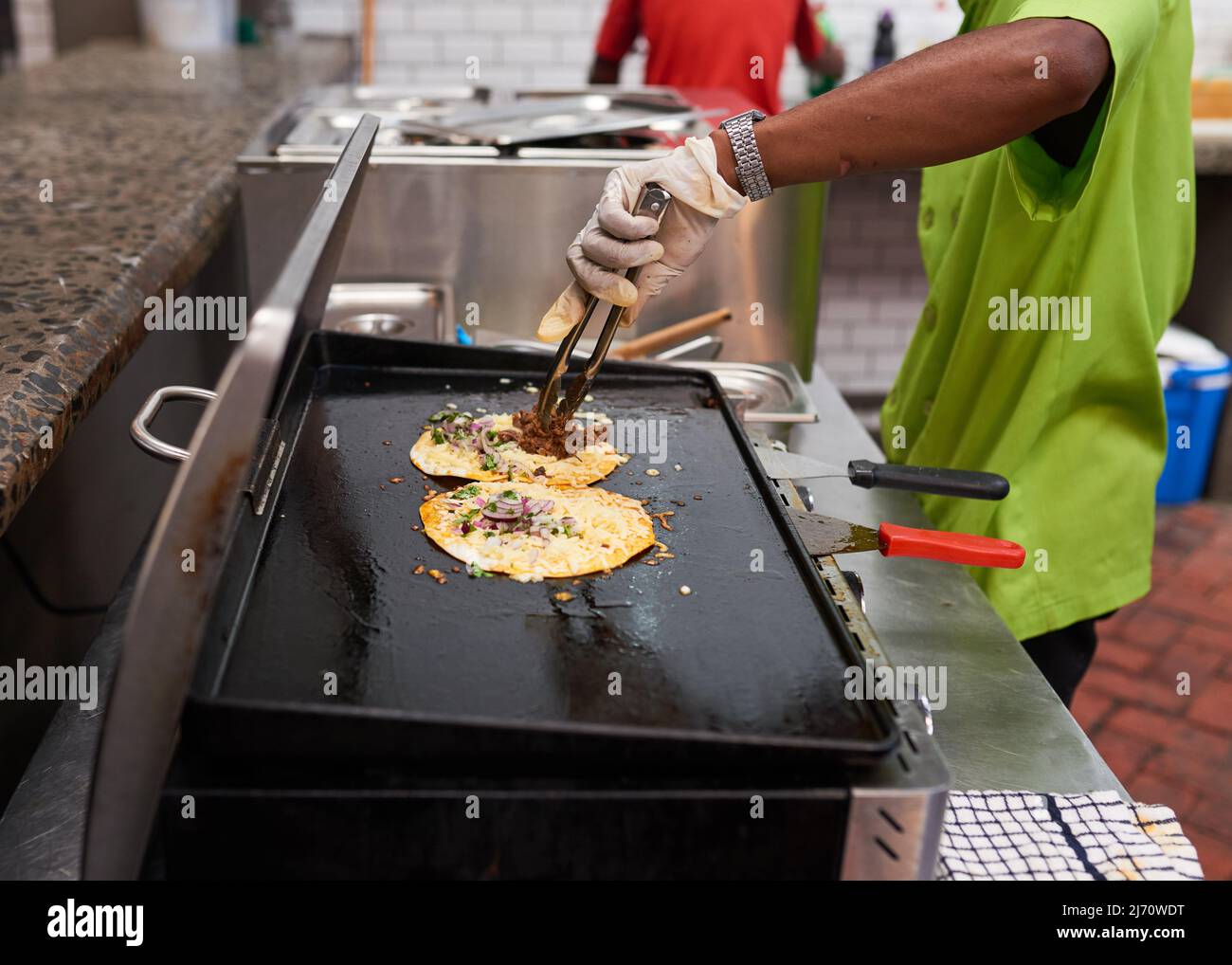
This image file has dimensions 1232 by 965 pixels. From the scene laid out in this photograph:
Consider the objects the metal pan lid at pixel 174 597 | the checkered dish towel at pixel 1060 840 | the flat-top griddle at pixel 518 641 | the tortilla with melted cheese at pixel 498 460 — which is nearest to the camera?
the metal pan lid at pixel 174 597

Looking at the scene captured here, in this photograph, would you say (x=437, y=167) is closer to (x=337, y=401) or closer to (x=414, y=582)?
(x=337, y=401)

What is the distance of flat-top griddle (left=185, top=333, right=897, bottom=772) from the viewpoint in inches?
31.9

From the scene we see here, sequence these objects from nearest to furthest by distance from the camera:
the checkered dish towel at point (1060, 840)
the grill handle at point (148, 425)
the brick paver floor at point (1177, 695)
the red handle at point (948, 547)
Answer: the checkered dish towel at point (1060, 840) → the grill handle at point (148, 425) → the red handle at point (948, 547) → the brick paver floor at point (1177, 695)

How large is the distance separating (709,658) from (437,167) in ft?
4.69

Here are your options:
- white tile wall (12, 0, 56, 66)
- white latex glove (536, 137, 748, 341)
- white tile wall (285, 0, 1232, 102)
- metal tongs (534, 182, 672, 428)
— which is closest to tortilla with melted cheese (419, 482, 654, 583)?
metal tongs (534, 182, 672, 428)

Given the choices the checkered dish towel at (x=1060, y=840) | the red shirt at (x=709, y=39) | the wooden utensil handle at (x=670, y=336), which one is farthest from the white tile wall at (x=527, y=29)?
the checkered dish towel at (x=1060, y=840)

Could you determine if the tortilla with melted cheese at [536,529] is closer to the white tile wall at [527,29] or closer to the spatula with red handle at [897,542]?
the spatula with red handle at [897,542]

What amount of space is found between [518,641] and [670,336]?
1.19 m

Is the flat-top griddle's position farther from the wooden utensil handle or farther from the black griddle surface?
the wooden utensil handle

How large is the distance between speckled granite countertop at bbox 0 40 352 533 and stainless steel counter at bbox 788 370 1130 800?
1.01 m

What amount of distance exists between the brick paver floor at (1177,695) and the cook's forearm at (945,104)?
1864 mm

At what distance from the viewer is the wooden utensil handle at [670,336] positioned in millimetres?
1986

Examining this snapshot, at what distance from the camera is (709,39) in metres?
3.45
